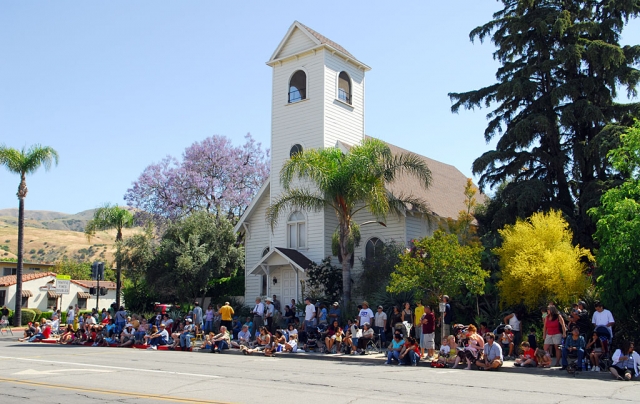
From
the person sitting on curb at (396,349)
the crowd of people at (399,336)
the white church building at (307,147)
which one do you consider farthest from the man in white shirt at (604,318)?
the white church building at (307,147)

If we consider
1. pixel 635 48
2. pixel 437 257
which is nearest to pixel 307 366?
pixel 437 257

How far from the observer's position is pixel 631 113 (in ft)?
77.2

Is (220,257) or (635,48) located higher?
(635,48)

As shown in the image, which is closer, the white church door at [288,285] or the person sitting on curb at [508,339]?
the person sitting on curb at [508,339]

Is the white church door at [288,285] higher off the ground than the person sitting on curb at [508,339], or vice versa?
the white church door at [288,285]

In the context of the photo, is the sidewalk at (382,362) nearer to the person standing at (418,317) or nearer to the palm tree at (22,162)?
the person standing at (418,317)

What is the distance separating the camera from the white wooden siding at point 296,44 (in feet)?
99.5

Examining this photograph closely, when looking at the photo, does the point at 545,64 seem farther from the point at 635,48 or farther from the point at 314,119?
the point at 314,119

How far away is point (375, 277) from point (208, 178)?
73.5 feet

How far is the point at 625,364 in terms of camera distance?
13047mm

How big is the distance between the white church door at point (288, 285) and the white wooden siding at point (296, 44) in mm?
10984

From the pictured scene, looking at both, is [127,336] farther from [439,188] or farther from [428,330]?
[439,188]

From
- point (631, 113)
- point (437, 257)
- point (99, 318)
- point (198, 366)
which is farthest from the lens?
point (99, 318)

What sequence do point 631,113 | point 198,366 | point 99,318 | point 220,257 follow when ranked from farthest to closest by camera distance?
point 220,257 < point 99,318 < point 631,113 < point 198,366
